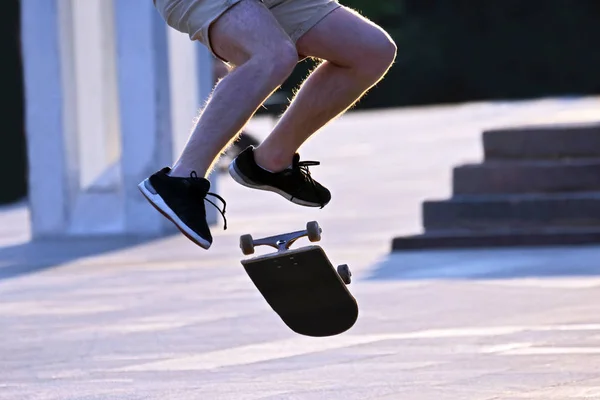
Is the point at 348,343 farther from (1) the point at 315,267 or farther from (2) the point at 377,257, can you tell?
(2) the point at 377,257

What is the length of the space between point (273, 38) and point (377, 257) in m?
6.25

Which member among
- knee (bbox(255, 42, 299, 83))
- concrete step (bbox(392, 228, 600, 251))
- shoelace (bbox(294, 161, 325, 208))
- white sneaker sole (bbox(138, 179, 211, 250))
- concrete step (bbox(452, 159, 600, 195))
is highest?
knee (bbox(255, 42, 299, 83))

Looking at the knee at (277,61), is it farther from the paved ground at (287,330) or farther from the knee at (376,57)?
the paved ground at (287,330)

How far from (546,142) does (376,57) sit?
22.6 ft

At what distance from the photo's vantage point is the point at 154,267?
11.7 metres

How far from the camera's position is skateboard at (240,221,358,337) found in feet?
19.3

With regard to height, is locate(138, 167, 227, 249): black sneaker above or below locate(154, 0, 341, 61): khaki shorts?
below

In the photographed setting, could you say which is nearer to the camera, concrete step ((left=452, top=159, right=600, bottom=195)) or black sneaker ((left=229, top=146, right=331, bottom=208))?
black sneaker ((left=229, top=146, right=331, bottom=208))

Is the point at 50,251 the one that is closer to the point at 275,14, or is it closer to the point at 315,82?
the point at 315,82

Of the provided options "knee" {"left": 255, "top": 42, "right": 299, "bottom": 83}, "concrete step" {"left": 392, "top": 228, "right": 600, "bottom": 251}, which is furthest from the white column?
"knee" {"left": 255, "top": 42, "right": 299, "bottom": 83}

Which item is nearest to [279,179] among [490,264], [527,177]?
[490,264]

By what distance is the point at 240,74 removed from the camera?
5.49 metres

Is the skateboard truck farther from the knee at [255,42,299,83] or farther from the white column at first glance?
the white column

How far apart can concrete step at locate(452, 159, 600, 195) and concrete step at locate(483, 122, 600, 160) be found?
0.27 ft
